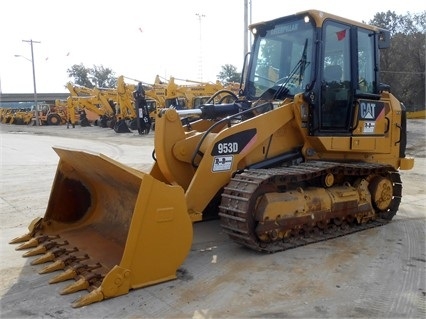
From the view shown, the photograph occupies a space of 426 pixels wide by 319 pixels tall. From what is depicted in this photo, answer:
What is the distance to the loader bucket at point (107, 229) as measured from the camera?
3648 millimetres

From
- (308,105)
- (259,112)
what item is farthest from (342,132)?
(259,112)

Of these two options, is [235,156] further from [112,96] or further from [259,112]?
[112,96]

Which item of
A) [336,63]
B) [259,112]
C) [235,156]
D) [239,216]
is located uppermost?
[336,63]

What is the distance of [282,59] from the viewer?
589cm

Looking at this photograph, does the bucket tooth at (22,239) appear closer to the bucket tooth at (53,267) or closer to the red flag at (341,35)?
the bucket tooth at (53,267)

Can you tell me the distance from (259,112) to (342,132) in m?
1.24

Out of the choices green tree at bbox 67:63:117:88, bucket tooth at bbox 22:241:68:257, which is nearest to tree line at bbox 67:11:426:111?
bucket tooth at bbox 22:241:68:257

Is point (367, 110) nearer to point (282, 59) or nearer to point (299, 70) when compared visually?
point (299, 70)

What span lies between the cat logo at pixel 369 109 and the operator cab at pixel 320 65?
0.26ft

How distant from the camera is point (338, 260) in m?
4.53

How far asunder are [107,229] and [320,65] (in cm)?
322

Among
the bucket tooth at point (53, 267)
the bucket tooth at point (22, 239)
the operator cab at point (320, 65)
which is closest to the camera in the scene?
the bucket tooth at point (53, 267)

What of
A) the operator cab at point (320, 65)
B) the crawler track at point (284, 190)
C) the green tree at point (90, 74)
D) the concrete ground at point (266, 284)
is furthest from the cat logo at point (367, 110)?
the green tree at point (90, 74)

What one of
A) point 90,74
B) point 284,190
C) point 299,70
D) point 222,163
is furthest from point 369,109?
point 90,74
